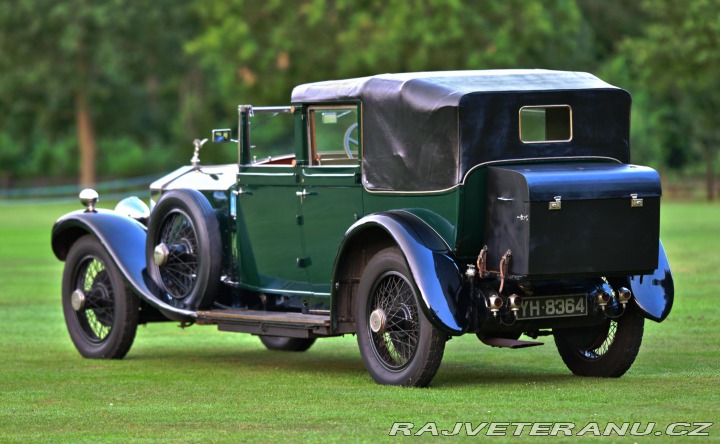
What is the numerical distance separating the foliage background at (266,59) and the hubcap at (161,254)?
33.4m

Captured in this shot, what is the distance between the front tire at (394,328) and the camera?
9.34 metres

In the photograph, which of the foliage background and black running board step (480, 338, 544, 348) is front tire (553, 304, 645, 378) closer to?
black running board step (480, 338, 544, 348)

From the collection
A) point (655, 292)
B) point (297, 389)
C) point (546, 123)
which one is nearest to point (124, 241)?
point (297, 389)

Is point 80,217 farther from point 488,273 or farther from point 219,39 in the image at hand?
point 219,39

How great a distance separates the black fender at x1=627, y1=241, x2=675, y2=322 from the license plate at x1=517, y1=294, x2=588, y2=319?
484 mm

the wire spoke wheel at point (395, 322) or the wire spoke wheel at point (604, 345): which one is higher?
the wire spoke wheel at point (395, 322)

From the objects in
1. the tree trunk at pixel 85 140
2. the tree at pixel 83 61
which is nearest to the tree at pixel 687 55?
the tree at pixel 83 61

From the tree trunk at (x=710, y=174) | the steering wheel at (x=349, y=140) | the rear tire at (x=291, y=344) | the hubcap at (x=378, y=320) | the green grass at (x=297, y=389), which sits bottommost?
the tree trunk at (x=710, y=174)

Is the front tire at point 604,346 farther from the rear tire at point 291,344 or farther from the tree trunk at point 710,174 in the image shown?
the tree trunk at point 710,174

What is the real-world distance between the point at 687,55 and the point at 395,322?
36.6 metres

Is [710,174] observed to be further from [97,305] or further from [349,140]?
[349,140]

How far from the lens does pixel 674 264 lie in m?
21.1

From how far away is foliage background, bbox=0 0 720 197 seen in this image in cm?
4697

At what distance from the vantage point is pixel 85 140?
193 feet
